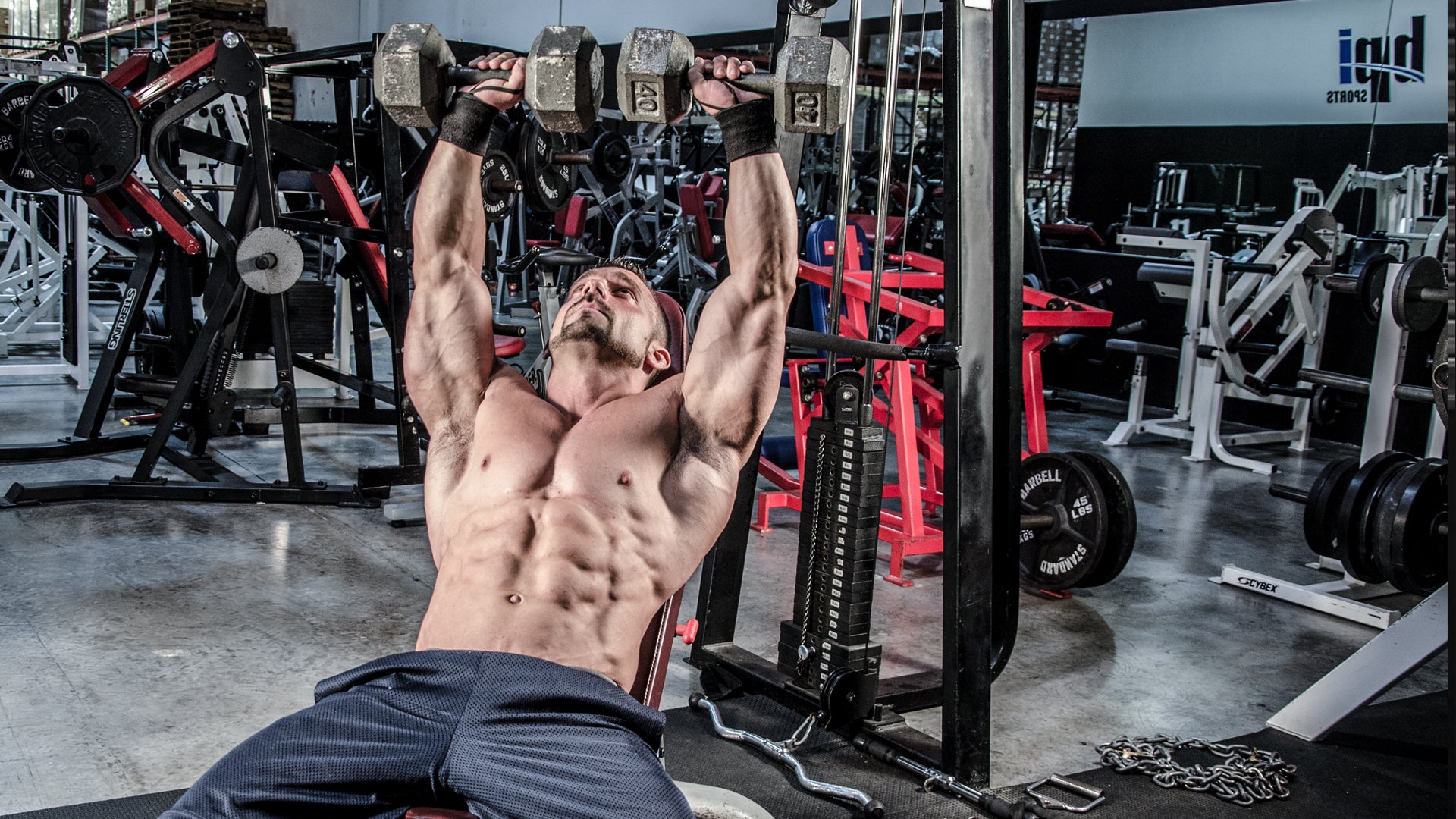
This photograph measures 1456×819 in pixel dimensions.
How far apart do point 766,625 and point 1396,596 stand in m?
2.13

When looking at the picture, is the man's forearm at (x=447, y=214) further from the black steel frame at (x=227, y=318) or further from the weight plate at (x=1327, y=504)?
the weight plate at (x=1327, y=504)

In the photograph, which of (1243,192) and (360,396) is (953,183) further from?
(1243,192)

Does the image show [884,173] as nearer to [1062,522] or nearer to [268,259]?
[1062,522]

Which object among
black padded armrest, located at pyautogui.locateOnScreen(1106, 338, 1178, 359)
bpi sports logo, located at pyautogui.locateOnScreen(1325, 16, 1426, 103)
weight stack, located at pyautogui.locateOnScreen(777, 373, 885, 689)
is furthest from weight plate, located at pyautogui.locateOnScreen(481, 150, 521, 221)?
bpi sports logo, located at pyautogui.locateOnScreen(1325, 16, 1426, 103)

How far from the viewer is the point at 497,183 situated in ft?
15.1

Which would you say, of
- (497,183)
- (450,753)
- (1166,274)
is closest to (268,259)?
(497,183)

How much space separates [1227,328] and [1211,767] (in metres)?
3.74

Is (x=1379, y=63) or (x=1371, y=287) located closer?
(x=1371, y=287)

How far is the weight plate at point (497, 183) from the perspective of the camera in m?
4.57

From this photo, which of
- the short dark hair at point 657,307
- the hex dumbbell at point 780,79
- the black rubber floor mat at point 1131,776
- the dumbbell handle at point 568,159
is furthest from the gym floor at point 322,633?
the dumbbell handle at point 568,159

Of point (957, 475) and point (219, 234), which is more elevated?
point (219, 234)

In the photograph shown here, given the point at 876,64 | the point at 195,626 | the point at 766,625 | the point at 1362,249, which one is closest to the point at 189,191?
the point at 195,626

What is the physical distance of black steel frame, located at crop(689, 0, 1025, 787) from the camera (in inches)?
89.5

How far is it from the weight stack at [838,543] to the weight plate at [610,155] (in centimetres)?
400
